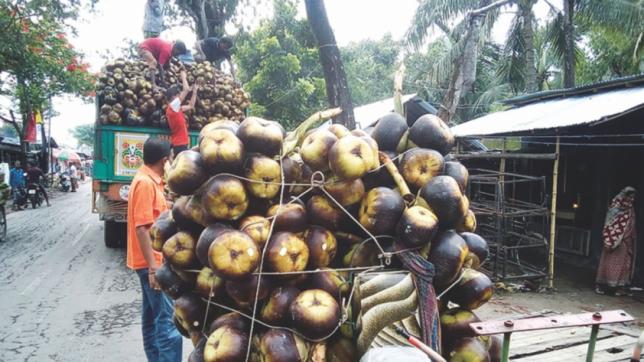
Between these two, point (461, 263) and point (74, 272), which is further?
point (74, 272)

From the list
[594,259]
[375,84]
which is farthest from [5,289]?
[375,84]

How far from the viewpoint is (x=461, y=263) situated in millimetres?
2027

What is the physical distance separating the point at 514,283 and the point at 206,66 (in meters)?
6.48

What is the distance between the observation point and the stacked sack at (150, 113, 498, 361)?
1948mm

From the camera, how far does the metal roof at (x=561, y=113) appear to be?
6230mm

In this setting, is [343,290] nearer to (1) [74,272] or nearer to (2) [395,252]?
(2) [395,252]

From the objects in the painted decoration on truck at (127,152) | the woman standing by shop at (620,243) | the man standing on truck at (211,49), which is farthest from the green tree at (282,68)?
the woman standing by shop at (620,243)

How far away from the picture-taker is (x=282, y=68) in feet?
59.4

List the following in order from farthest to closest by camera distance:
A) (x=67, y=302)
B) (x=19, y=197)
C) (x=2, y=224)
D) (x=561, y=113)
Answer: (x=19, y=197) → (x=2, y=224) → (x=561, y=113) → (x=67, y=302)

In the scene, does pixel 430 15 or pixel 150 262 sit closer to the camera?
pixel 150 262

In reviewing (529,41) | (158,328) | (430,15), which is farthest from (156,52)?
(529,41)

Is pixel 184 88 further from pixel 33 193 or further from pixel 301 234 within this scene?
pixel 33 193

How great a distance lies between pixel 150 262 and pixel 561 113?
21.2ft

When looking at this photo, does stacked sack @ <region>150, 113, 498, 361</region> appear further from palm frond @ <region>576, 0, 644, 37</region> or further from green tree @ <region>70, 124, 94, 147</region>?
green tree @ <region>70, 124, 94, 147</region>
